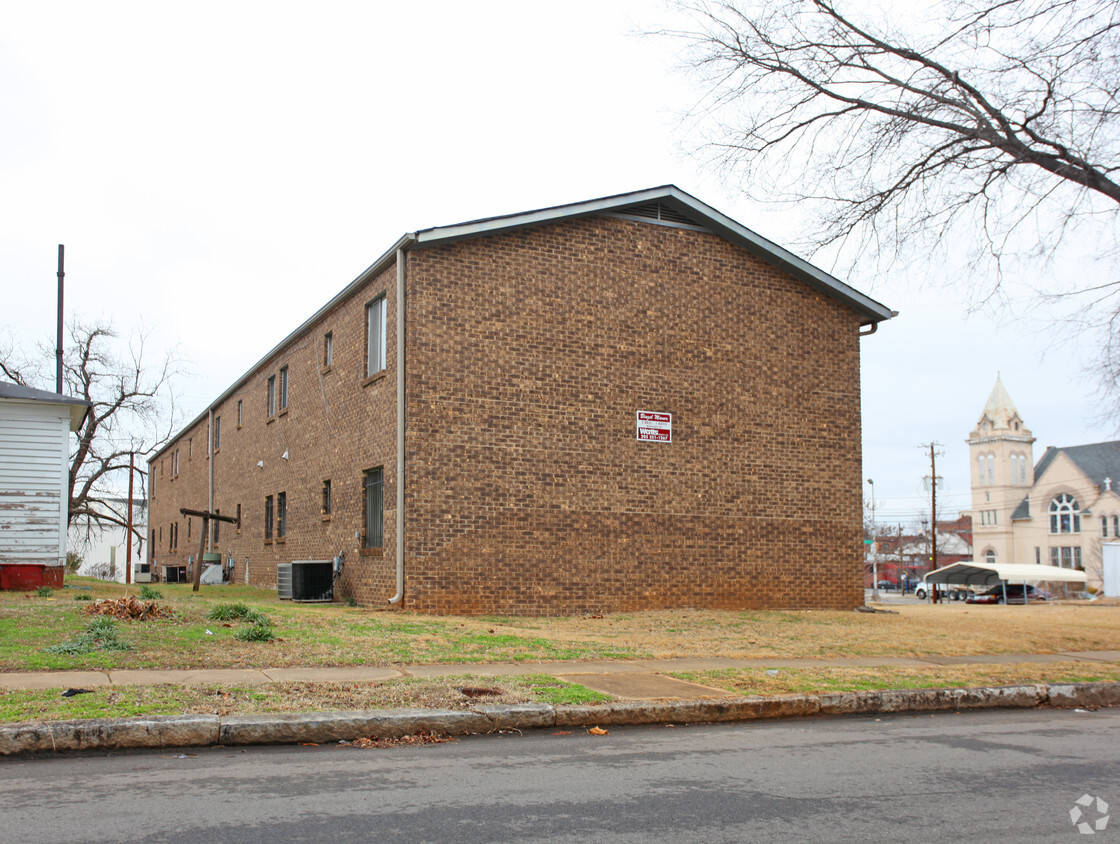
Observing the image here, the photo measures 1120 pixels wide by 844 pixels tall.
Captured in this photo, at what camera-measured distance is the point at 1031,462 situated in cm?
9850

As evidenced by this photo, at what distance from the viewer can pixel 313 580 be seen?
763 inches

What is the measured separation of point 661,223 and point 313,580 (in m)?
9.84

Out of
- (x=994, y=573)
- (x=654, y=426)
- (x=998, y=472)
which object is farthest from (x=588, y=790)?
(x=998, y=472)

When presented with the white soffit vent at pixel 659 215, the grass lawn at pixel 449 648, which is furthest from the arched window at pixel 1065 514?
the white soffit vent at pixel 659 215

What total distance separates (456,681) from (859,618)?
1104 centimetres

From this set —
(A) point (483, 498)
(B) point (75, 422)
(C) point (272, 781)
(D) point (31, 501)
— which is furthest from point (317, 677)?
(B) point (75, 422)

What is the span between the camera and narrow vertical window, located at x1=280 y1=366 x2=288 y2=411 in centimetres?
2522

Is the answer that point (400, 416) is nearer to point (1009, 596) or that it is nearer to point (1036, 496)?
point (1009, 596)

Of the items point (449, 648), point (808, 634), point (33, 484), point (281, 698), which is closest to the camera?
point (281, 698)

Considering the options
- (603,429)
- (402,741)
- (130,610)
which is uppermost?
(603,429)

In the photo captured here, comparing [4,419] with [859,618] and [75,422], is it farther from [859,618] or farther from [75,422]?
[859,618]

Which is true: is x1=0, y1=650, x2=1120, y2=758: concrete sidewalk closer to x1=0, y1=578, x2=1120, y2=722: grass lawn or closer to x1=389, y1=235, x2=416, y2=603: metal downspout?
x1=0, y1=578, x2=1120, y2=722: grass lawn

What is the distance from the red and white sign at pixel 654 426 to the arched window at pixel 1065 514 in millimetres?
77802

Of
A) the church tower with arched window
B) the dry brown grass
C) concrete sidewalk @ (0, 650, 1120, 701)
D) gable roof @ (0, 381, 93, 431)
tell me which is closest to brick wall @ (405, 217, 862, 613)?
the dry brown grass
